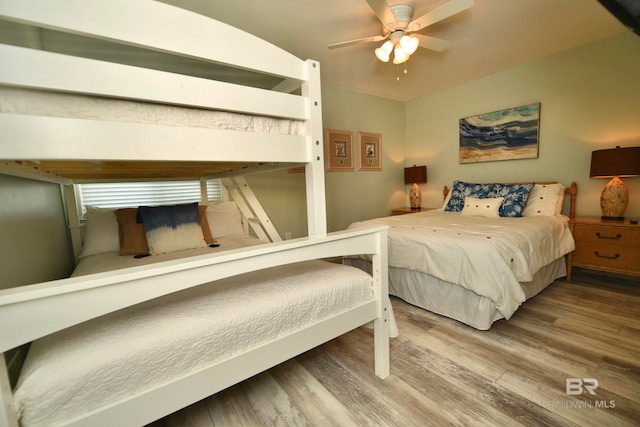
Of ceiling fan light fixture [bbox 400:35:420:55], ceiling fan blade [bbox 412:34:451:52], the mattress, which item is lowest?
the mattress

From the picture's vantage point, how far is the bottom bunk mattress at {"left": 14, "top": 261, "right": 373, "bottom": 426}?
634 mm

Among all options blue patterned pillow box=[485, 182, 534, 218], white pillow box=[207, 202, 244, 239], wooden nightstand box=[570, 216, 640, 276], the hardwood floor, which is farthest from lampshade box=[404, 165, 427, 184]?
white pillow box=[207, 202, 244, 239]

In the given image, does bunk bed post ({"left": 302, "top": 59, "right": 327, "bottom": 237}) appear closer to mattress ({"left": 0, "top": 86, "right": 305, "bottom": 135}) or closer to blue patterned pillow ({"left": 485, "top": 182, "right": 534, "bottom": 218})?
mattress ({"left": 0, "top": 86, "right": 305, "bottom": 135})

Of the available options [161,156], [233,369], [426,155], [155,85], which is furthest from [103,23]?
[426,155]

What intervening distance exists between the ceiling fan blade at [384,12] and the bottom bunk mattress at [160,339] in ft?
5.35

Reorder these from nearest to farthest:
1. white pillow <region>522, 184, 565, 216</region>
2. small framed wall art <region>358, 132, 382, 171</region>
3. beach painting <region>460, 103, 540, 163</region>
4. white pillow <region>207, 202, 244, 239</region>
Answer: white pillow <region>207, 202, 244, 239</region> < white pillow <region>522, 184, 565, 216</region> < beach painting <region>460, 103, 540, 163</region> < small framed wall art <region>358, 132, 382, 171</region>

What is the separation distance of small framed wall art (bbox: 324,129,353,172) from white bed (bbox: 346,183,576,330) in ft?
4.60

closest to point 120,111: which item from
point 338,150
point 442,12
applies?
point 442,12

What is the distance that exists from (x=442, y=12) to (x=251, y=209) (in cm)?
210

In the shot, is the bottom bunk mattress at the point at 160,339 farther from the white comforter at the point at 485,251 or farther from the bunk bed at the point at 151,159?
the white comforter at the point at 485,251

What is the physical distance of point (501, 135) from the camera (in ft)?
10.5

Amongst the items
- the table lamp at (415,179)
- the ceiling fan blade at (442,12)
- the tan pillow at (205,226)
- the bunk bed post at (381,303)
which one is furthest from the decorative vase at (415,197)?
the tan pillow at (205,226)

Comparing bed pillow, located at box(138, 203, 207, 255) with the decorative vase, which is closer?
bed pillow, located at box(138, 203, 207, 255)

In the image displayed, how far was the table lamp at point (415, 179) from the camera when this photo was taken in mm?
3893
